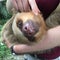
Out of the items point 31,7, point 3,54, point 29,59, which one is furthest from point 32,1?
point 3,54

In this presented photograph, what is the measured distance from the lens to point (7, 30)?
169 centimetres

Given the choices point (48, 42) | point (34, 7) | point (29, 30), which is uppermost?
point (34, 7)

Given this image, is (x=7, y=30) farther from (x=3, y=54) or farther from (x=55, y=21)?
(x=3, y=54)

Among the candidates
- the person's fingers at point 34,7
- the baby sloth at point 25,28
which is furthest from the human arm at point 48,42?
the person's fingers at point 34,7

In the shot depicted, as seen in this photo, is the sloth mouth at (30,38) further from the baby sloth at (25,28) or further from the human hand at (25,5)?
the human hand at (25,5)

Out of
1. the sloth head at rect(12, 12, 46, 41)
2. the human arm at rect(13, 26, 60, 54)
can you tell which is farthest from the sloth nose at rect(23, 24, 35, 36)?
the human arm at rect(13, 26, 60, 54)

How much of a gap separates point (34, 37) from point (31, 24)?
0.27ft

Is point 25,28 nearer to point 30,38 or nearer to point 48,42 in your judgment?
Answer: point 30,38

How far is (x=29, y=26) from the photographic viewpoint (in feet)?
4.99

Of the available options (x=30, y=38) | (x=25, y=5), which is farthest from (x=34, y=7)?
(x=30, y=38)

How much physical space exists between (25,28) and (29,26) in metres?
0.03

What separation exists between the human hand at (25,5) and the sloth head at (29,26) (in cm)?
4

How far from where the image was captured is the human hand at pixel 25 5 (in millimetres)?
1535

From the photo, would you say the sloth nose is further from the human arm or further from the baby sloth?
the human arm
